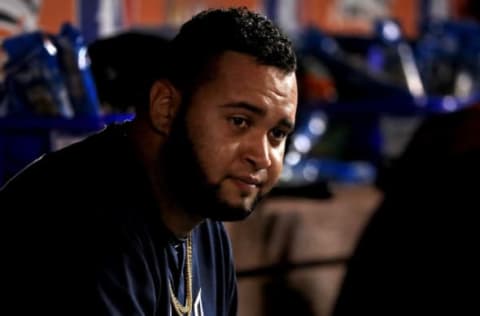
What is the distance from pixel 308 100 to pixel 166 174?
64.9 inches

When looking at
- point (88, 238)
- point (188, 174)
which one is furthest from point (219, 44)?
point (88, 238)

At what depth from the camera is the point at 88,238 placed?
1223 mm

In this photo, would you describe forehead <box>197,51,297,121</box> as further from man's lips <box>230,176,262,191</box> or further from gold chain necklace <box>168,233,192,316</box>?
gold chain necklace <box>168,233,192,316</box>

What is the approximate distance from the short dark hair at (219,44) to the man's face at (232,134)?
0.5 inches

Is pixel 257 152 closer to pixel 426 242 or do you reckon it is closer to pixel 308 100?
pixel 426 242

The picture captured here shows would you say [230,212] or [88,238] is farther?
[230,212]

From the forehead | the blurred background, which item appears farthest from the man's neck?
the blurred background

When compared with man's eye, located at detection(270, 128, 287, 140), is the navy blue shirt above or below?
below

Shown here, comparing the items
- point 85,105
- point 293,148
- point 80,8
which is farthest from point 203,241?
point 293,148

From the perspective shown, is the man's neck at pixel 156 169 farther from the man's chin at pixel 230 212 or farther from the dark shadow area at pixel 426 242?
the dark shadow area at pixel 426 242

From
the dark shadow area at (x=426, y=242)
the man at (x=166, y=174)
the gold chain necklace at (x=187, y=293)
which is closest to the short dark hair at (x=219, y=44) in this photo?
the man at (x=166, y=174)

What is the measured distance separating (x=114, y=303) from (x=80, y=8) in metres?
1.38

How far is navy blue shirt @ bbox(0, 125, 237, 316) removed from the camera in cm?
120

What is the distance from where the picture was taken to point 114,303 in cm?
121
